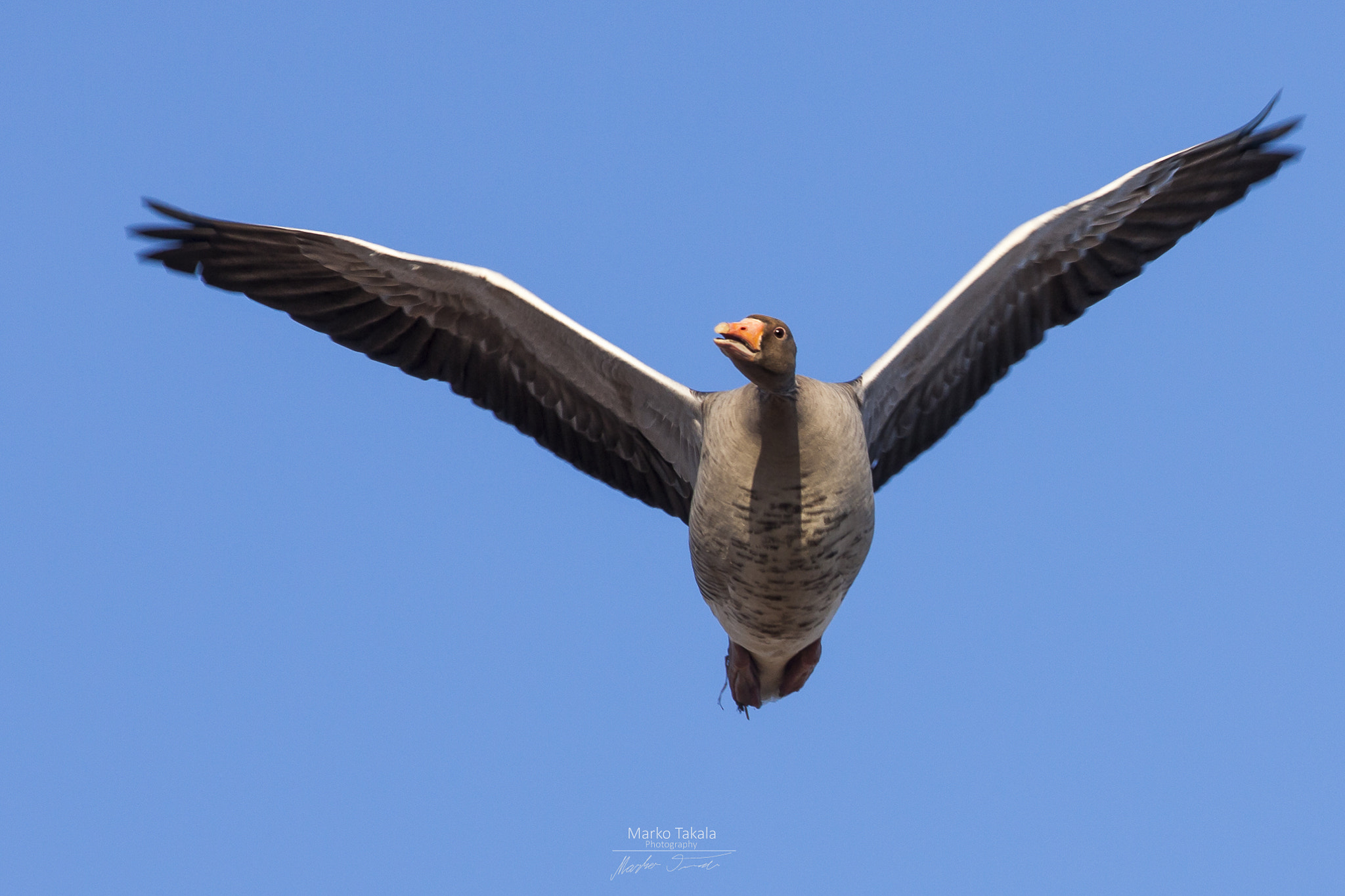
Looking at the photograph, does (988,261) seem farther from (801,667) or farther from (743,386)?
(801,667)

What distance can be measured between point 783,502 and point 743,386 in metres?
0.83

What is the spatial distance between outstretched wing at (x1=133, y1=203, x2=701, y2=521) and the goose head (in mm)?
1390

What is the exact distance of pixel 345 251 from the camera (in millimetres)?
8977

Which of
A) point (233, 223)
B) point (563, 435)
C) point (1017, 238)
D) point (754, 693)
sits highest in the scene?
point (233, 223)

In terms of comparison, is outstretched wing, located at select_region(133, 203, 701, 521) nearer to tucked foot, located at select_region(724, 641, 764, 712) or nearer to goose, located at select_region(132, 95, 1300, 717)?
goose, located at select_region(132, 95, 1300, 717)

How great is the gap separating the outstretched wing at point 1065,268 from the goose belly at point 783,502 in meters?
1.21

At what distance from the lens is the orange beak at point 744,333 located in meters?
7.15

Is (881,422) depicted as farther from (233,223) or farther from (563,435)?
(233,223)

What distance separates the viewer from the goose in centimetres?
813

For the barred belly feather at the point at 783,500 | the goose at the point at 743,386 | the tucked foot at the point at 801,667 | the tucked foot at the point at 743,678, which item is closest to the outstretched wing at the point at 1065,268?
the goose at the point at 743,386

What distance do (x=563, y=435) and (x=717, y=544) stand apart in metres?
2.04

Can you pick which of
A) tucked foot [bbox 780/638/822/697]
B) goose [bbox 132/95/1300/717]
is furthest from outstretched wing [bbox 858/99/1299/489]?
tucked foot [bbox 780/638/822/697]

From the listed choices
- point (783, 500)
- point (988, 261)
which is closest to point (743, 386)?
point (783, 500)

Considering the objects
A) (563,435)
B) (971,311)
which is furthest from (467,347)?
(971,311)
